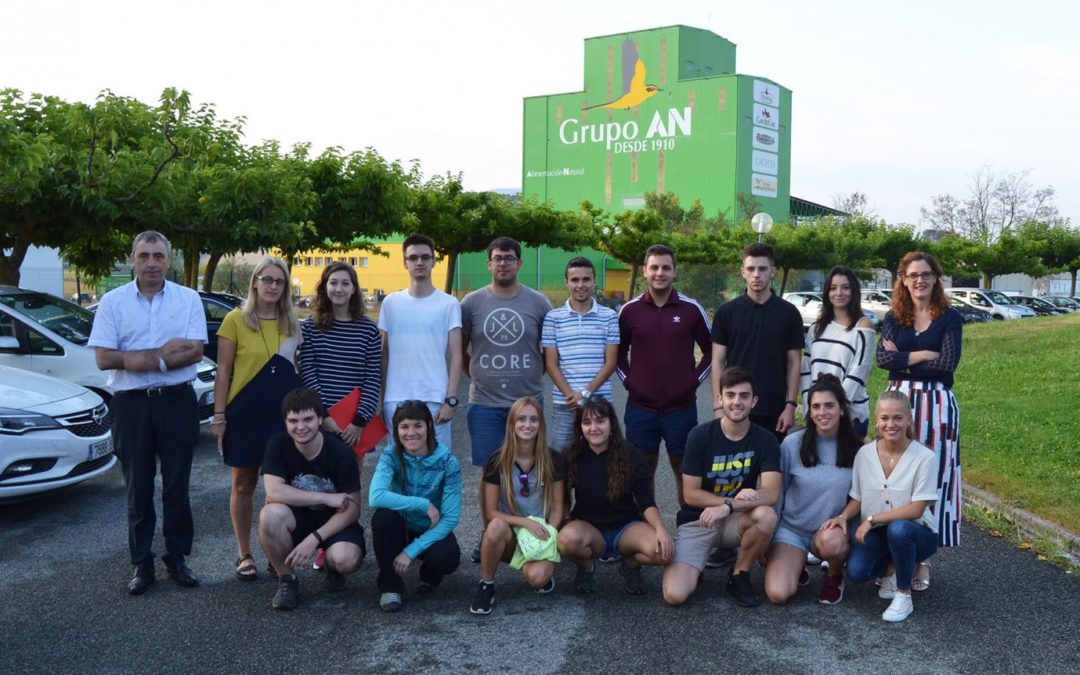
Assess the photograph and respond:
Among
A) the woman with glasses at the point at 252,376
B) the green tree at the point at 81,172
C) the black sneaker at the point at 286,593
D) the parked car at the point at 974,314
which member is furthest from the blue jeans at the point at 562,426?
the parked car at the point at 974,314

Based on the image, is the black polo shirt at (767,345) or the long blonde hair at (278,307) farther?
the black polo shirt at (767,345)

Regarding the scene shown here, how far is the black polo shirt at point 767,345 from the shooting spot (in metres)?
5.78

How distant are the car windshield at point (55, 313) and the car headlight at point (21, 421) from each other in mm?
2460

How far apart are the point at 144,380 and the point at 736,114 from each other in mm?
77086

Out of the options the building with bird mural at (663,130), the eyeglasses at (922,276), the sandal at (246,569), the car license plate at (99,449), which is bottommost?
the sandal at (246,569)

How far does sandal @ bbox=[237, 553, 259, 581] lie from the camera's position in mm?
5340

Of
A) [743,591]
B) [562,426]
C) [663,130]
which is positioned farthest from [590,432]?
[663,130]

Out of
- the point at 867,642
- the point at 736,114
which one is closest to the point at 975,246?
the point at 736,114

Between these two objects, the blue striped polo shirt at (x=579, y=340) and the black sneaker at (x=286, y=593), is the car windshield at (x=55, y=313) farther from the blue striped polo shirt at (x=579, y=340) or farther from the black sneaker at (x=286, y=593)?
the blue striped polo shirt at (x=579, y=340)

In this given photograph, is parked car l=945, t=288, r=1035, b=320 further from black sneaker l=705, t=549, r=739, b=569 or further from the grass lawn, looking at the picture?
black sneaker l=705, t=549, r=739, b=569

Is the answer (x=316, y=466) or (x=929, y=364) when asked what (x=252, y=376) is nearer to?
(x=316, y=466)

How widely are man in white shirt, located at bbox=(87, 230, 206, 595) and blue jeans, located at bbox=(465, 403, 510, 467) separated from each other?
1688 millimetres

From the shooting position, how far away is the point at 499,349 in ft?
19.4

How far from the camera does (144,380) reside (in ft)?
16.8
